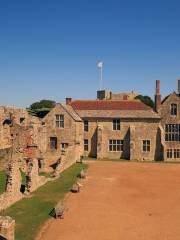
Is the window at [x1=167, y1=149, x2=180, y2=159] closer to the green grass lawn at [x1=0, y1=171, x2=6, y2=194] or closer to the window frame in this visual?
the window frame

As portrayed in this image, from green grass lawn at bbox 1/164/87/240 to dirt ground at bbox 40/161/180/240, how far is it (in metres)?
0.75

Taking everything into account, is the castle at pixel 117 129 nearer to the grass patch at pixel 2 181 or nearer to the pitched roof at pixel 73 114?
the pitched roof at pixel 73 114

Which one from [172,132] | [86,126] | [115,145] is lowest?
[115,145]

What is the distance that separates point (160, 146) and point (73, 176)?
64.9ft

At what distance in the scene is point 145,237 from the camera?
17.4 m

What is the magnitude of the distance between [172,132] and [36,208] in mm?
32472

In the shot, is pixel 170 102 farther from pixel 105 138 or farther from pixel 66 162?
pixel 66 162

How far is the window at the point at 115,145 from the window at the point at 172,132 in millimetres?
6679

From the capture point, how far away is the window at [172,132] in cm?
5022

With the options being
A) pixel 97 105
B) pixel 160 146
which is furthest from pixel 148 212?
pixel 97 105

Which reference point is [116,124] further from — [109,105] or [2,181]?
[2,181]

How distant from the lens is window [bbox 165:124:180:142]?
165 ft

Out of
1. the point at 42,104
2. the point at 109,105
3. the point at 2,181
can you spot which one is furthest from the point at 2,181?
the point at 42,104

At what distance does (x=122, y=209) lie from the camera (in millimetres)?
22656
